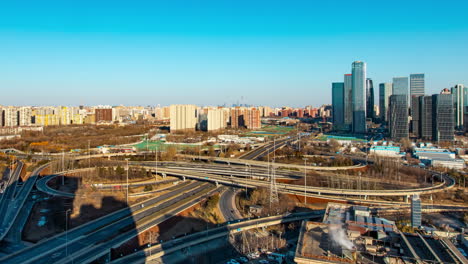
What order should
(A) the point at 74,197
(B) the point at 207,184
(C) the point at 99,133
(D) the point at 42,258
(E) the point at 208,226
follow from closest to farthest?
1. (D) the point at 42,258
2. (E) the point at 208,226
3. (A) the point at 74,197
4. (B) the point at 207,184
5. (C) the point at 99,133

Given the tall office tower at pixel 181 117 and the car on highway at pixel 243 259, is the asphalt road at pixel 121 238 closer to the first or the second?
the car on highway at pixel 243 259

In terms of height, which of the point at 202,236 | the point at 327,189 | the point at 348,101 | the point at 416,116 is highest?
the point at 348,101

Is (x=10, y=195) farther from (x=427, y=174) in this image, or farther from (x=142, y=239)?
(x=427, y=174)

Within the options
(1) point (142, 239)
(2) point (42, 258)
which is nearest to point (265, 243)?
(1) point (142, 239)

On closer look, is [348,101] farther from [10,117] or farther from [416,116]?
[10,117]

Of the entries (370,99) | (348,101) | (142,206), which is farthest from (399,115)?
(142,206)

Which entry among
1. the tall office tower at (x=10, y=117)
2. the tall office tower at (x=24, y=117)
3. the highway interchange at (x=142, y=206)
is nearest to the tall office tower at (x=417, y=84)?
the highway interchange at (x=142, y=206)
